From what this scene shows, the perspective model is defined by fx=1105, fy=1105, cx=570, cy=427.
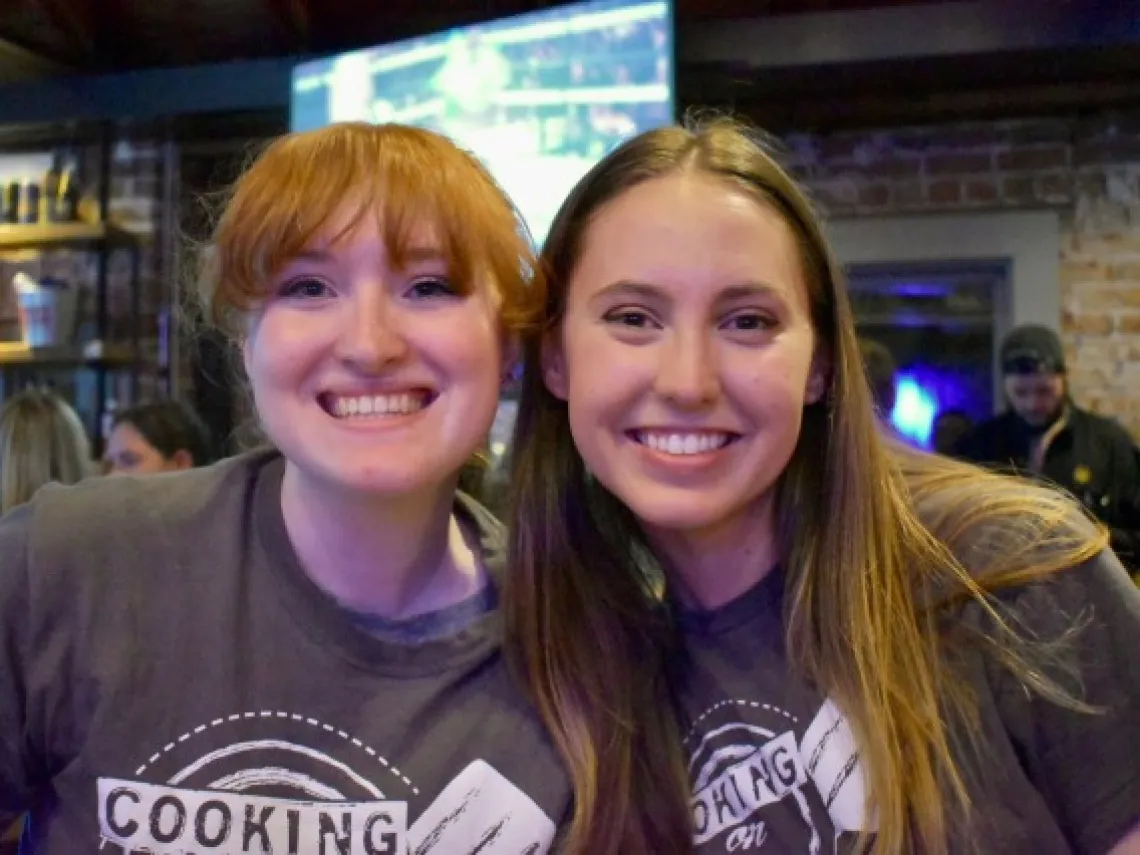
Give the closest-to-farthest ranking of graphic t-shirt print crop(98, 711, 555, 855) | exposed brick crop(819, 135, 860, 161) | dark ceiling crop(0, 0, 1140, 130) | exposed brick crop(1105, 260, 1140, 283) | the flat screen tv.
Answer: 1. graphic t-shirt print crop(98, 711, 555, 855)
2. the flat screen tv
3. dark ceiling crop(0, 0, 1140, 130)
4. exposed brick crop(1105, 260, 1140, 283)
5. exposed brick crop(819, 135, 860, 161)

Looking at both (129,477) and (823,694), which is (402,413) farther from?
(823,694)

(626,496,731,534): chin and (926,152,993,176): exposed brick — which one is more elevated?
(926,152,993,176): exposed brick

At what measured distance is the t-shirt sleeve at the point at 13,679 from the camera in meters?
0.93

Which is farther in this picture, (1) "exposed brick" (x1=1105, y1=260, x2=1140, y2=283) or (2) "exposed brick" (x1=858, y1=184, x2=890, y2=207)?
(2) "exposed brick" (x1=858, y1=184, x2=890, y2=207)

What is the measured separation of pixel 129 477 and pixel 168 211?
2834 mm

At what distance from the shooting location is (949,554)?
1039mm

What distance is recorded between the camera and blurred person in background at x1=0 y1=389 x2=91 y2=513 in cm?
285

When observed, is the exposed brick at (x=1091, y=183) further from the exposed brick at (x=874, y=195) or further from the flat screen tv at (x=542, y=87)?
the flat screen tv at (x=542, y=87)

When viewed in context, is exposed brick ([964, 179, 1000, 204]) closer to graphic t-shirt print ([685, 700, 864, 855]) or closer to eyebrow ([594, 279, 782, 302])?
eyebrow ([594, 279, 782, 302])

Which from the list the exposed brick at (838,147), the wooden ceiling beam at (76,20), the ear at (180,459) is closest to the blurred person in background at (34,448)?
the ear at (180,459)

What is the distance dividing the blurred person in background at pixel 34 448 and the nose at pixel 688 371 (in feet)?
7.47

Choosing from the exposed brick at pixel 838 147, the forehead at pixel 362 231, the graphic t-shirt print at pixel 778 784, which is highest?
the exposed brick at pixel 838 147

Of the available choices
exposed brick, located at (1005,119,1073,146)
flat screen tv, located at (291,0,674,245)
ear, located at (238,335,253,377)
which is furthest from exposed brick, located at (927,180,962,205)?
ear, located at (238,335,253,377)

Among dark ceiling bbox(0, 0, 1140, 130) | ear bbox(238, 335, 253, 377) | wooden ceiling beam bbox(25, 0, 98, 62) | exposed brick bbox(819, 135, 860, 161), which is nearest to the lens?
ear bbox(238, 335, 253, 377)
